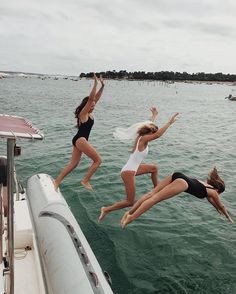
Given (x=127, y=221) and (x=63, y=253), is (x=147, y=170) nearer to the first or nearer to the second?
(x=127, y=221)

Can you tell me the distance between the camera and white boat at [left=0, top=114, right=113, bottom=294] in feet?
13.5

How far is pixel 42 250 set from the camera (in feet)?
21.8

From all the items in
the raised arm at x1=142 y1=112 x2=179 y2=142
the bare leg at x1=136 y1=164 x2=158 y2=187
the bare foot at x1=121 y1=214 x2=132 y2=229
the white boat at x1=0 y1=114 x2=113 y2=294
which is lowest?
the white boat at x1=0 y1=114 x2=113 y2=294

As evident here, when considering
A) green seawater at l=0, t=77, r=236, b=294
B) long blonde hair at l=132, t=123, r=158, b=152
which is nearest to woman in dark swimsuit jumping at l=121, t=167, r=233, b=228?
long blonde hair at l=132, t=123, r=158, b=152

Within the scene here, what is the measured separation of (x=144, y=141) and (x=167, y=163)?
12.1m

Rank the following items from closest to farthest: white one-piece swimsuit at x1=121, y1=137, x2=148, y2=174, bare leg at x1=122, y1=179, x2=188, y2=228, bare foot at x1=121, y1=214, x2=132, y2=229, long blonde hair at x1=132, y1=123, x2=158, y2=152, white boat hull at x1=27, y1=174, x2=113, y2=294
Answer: white boat hull at x1=27, y1=174, x2=113, y2=294, bare leg at x1=122, y1=179, x2=188, y2=228, bare foot at x1=121, y1=214, x2=132, y2=229, long blonde hair at x1=132, y1=123, x2=158, y2=152, white one-piece swimsuit at x1=121, y1=137, x2=148, y2=174

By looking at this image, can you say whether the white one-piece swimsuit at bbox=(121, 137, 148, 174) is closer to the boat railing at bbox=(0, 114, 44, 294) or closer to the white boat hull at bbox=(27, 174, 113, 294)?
the white boat hull at bbox=(27, 174, 113, 294)

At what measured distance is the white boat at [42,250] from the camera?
Result: 162 inches

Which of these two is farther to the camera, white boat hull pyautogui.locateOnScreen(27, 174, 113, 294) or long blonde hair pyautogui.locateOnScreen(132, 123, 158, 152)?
long blonde hair pyautogui.locateOnScreen(132, 123, 158, 152)

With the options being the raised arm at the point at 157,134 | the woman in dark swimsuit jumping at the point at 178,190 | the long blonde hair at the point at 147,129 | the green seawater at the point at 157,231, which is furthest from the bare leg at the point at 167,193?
the green seawater at the point at 157,231

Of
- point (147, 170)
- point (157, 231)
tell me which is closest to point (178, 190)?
point (147, 170)

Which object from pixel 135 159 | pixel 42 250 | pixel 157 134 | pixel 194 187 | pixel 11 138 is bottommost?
pixel 42 250

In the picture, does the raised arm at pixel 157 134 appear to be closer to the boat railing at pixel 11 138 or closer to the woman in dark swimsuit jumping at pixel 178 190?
the woman in dark swimsuit jumping at pixel 178 190

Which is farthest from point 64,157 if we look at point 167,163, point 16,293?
point 16,293
